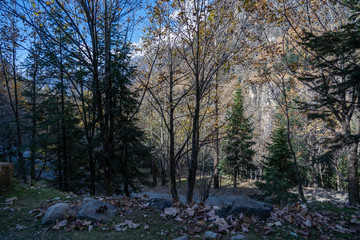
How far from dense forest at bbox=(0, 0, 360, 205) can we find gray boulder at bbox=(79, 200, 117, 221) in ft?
6.37

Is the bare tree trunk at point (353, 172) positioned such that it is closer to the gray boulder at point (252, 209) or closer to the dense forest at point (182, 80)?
the dense forest at point (182, 80)

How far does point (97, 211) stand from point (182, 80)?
15.4 ft

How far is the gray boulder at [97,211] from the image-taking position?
3.10m

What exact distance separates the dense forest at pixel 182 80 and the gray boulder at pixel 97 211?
1941 mm

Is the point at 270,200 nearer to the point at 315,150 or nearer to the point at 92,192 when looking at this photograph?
the point at 92,192

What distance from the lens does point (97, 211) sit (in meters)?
3.19

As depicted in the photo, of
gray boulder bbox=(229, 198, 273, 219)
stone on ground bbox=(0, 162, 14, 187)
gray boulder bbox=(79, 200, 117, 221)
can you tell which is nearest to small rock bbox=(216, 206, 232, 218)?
gray boulder bbox=(229, 198, 273, 219)

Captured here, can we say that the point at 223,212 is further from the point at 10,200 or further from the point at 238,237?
the point at 10,200

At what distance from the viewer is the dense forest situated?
197 inches

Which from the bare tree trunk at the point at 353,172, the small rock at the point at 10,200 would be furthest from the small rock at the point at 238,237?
the bare tree trunk at the point at 353,172

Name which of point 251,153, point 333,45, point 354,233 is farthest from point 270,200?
point 251,153

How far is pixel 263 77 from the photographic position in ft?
32.7

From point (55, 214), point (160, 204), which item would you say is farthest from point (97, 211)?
point (160, 204)

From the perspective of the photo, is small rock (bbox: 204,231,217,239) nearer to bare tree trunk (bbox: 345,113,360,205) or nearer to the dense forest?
the dense forest
